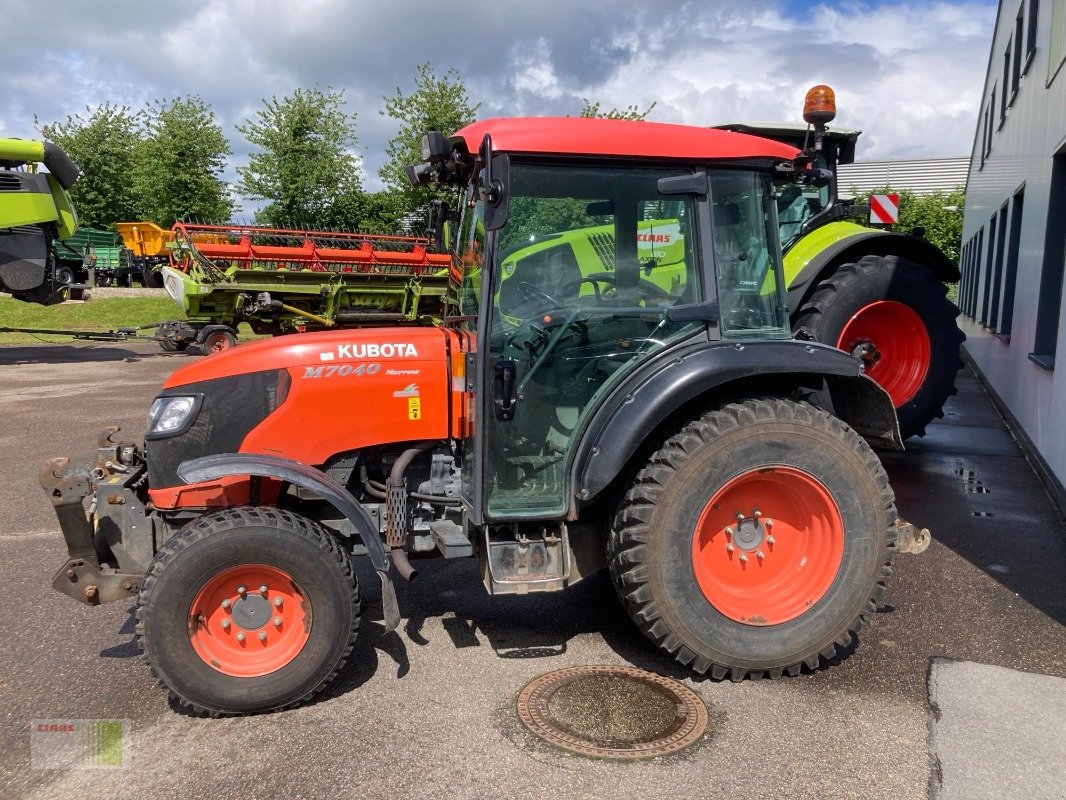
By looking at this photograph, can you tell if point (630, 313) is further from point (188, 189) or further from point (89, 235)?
point (89, 235)

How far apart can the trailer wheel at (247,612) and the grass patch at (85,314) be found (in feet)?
58.4

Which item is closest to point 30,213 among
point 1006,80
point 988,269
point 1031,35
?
point 1031,35

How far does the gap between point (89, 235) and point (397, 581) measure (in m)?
27.8

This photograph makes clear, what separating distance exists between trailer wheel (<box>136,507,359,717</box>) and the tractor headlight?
443 millimetres

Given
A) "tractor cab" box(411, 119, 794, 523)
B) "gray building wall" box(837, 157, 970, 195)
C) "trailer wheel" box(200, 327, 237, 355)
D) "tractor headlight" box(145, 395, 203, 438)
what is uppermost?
"gray building wall" box(837, 157, 970, 195)

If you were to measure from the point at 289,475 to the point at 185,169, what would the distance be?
2603 cm

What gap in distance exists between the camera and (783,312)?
389 centimetres

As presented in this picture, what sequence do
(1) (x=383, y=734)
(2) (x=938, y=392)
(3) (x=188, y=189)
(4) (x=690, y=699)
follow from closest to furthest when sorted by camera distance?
(1) (x=383, y=734) < (4) (x=690, y=699) < (2) (x=938, y=392) < (3) (x=188, y=189)

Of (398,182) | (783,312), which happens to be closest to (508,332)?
(783,312)

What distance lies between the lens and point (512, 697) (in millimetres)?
3531

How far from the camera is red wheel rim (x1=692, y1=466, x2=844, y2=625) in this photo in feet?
11.9

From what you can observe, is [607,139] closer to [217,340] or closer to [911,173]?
[217,340]

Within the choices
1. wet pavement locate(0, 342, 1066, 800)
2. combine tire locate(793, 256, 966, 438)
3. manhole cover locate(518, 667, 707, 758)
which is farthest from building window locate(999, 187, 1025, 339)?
manhole cover locate(518, 667, 707, 758)

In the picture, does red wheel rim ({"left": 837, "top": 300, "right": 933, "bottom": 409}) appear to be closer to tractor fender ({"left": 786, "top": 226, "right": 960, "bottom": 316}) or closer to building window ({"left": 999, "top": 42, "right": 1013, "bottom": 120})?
tractor fender ({"left": 786, "top": 226, "right": 960, "bottom": 316})
